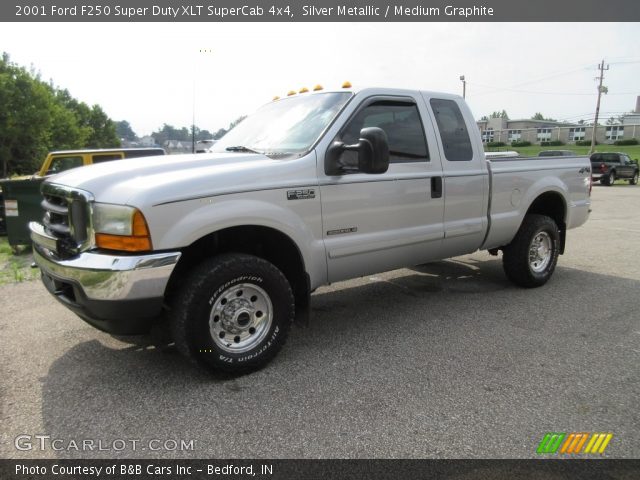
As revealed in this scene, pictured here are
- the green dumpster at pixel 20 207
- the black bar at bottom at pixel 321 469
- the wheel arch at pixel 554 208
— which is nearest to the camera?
the black bar at bottom at pixel 321 469

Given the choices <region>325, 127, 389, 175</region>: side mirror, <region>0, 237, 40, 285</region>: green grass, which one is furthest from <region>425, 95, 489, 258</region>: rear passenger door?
<region>0, 237, 40, 285</region>: green grass

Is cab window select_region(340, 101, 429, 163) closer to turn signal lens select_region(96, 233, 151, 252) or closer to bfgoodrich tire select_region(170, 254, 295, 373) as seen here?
bfgoodrich tire select_region(170, 254, 295, 373)

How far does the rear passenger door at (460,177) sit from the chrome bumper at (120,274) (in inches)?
105

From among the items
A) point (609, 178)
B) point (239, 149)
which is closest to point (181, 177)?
point (239, 149)

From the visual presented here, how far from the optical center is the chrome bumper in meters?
2.79

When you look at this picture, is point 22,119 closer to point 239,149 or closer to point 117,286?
point 239,149

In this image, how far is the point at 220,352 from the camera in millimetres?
3176

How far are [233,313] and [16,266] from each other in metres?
5.26

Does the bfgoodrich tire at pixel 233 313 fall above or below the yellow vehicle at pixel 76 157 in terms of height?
below

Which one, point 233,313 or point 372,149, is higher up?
point 372,149

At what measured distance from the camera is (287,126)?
4043 mm

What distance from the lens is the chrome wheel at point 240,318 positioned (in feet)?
10.5

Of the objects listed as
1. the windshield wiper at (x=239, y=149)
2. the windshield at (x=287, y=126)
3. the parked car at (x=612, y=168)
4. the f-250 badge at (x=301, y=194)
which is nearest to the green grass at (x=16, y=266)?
the windshield at (x=287, y=126)

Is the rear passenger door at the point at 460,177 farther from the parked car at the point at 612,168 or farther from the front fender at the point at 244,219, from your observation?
the parked car at the point at 612,168
